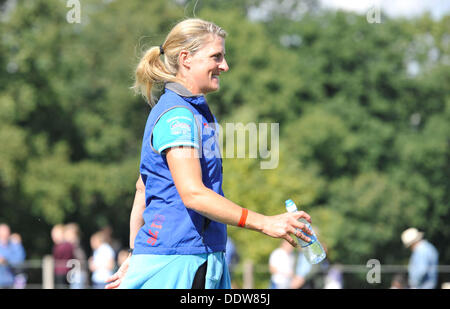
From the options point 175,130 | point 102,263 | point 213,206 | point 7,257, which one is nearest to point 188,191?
point 213,206

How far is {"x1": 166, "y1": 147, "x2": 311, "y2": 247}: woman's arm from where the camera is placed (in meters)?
2.91

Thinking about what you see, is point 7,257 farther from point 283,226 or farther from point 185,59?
point 283,226

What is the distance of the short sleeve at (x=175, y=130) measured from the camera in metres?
2.99

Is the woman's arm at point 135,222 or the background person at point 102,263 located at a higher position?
the background person at point 102,263

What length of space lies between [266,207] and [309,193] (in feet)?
10.3

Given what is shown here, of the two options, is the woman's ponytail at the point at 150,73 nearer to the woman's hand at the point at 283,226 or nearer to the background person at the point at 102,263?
the woman's hand at the point at 283,226

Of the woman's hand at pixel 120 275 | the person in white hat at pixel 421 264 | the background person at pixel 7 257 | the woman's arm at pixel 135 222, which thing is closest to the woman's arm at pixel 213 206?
the woman's arm at pixel 135 222

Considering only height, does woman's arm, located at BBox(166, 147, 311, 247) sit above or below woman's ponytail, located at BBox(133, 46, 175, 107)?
below

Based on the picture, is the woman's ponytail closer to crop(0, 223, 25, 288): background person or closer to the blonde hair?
the blonde hair

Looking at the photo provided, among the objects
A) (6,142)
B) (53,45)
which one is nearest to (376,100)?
(53,45)

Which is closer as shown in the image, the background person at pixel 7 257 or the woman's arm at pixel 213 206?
the woman's arm at pixel 213 206

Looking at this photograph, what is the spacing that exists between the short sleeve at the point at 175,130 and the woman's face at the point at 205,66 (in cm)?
25

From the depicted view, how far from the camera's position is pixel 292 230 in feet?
9.55

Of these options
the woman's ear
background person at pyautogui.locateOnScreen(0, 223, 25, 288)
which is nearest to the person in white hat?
background person at pyautogui.locateOnScreen(0, 223, 25, 288)
